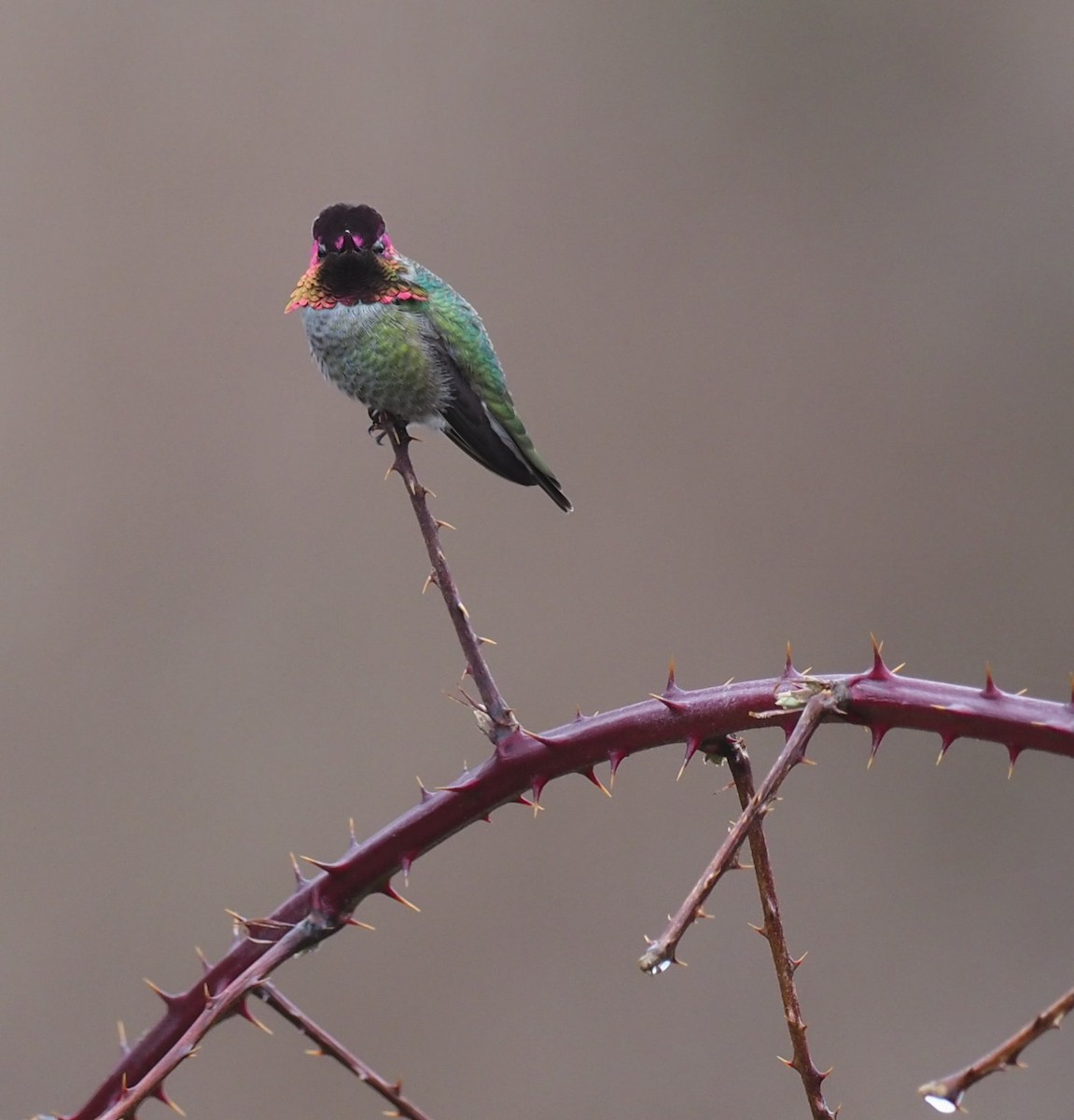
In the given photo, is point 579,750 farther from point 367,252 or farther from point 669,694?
point 367,252

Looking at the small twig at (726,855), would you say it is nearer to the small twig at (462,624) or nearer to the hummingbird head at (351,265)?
the small twig at (462,624)

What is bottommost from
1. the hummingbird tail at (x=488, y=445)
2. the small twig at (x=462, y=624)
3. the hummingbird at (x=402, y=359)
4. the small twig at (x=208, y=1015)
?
the small twig at (x=208, y=1015)

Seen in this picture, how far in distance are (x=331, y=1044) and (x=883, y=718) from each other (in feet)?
0.81

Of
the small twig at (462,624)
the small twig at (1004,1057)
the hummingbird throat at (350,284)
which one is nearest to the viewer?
the small twig at (1004,1057)

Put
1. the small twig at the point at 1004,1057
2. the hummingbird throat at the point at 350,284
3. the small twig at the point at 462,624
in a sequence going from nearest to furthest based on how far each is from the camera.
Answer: the small twig at the point at 1004,1057, the small twig at the point at 462,624, the hummingbird throat at the point at 350,284

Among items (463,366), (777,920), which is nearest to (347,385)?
(463,366)

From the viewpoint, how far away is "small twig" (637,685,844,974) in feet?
1.10

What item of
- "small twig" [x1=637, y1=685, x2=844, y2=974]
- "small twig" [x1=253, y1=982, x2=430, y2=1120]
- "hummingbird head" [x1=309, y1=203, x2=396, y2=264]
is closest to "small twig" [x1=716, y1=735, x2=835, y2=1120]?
"small twig" [x1=637, y1=685, x2=844, y2=974]

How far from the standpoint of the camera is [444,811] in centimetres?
46

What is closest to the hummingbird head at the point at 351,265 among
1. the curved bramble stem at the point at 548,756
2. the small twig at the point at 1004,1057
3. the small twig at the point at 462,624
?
the small twig at the point at 462,624

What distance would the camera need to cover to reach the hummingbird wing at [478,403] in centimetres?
58

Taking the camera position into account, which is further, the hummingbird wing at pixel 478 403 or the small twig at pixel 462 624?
the hummingbird wing at pixel 478 403

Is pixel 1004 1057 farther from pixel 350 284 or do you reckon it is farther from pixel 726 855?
pixel 350 284

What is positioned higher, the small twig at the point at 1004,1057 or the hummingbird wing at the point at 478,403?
the hummingbird wing at the point at 478,403
